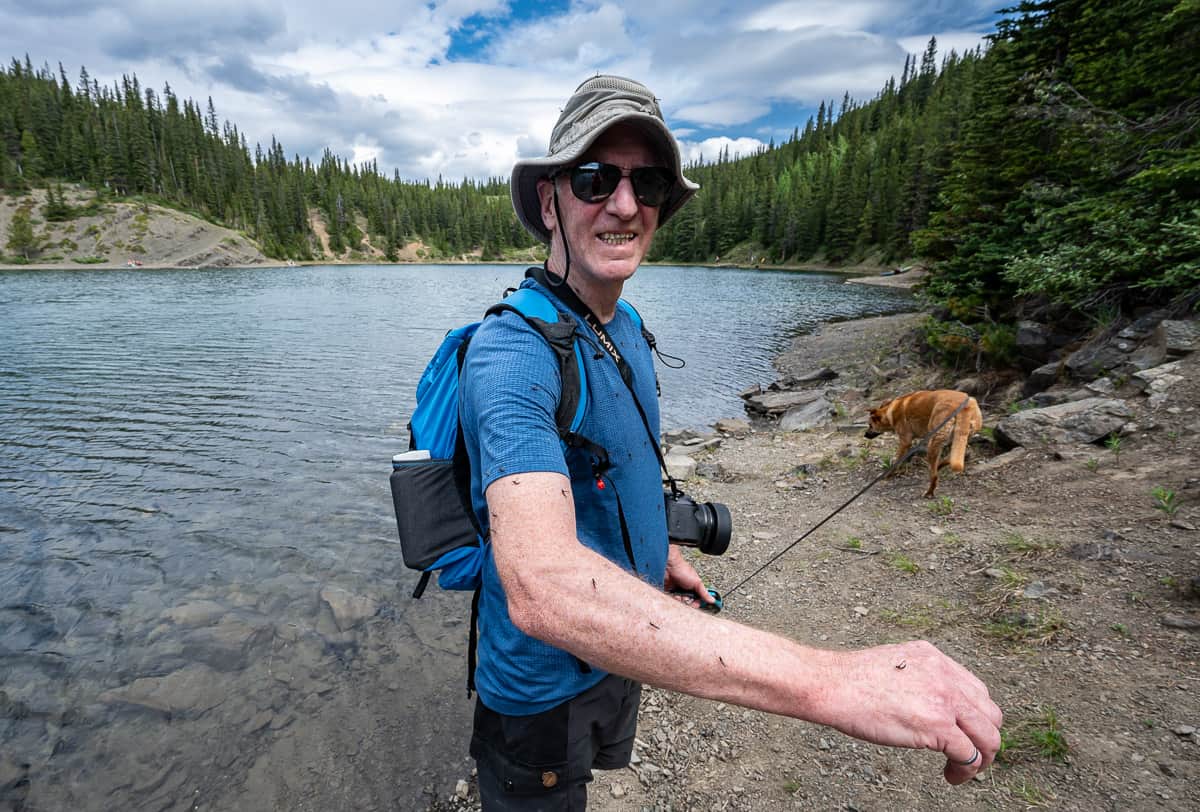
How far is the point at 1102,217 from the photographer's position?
884 cm

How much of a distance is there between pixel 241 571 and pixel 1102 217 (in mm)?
14175

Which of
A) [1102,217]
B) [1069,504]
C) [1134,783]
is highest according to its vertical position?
[1102,217]

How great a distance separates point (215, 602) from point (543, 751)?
669 centimetres

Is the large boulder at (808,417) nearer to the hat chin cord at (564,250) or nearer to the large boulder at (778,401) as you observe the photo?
the large boulder at (778,401)

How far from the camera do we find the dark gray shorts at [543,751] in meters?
1.88

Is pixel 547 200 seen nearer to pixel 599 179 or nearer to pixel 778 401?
pixel 599 179

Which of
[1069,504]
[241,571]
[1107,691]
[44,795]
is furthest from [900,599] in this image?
[241,571]

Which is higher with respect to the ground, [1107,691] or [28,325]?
[28,325]

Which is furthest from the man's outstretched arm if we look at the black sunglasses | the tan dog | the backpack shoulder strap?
the tan dog

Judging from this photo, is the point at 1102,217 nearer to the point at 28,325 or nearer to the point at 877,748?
the point at 877,748

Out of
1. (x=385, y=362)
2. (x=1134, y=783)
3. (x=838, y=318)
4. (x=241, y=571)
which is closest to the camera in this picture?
(x=1134, y=783)

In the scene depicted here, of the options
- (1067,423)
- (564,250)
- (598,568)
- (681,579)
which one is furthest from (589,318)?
(1067,423)

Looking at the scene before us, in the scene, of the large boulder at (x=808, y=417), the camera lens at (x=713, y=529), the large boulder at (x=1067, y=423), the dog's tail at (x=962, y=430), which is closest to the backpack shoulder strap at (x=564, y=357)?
the camera lens at (x=713, y=529)

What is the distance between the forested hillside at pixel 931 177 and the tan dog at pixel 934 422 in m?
3.08
